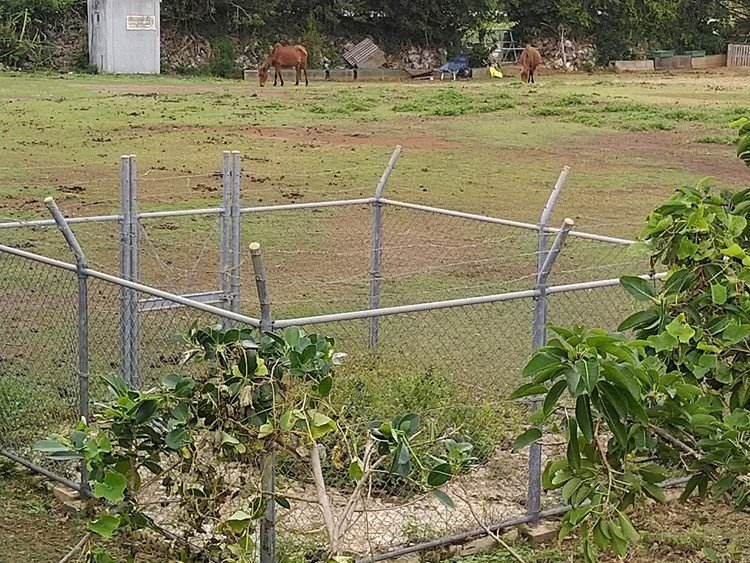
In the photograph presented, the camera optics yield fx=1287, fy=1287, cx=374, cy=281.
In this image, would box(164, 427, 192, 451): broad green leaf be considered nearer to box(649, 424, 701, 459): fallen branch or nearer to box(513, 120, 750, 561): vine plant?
box(513, 120, 750, 561): vine plant

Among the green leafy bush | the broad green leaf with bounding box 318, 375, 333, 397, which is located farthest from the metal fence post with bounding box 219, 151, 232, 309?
the green leafy bush

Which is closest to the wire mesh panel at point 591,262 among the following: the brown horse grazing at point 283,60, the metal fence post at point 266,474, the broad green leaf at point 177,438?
the metal fence post at point 266,474

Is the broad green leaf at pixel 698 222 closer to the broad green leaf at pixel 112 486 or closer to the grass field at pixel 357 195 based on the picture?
the broad green leaf at pixel 112 486

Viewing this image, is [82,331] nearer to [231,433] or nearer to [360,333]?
[231,433]

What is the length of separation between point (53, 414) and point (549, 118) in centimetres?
1853

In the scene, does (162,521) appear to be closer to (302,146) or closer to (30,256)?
(30,256)

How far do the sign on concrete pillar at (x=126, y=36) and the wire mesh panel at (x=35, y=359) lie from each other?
25.5 meters

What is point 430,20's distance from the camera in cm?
4225

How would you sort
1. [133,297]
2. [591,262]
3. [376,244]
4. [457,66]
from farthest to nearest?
1. [457,66]
2. [591,262]
3. [376,244]
4. [133,297]

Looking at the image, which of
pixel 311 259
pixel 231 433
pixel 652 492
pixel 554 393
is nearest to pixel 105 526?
pixel 231 433

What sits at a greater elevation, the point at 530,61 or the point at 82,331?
the point at 530,61

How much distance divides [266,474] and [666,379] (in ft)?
5.14

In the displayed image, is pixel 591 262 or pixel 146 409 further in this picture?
pixel 591 262

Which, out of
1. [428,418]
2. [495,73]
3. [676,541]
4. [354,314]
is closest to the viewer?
[354,314]
